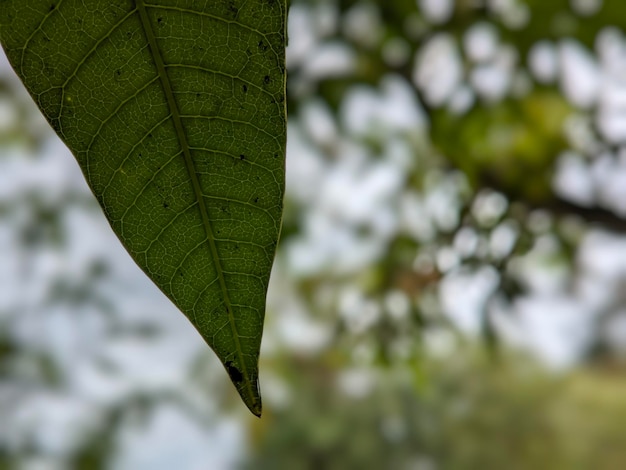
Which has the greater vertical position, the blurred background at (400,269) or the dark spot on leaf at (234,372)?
the blurred background at (400,269)

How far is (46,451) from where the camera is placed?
2334 millimetres

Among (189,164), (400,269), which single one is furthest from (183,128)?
(400,269)

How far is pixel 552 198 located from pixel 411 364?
0.50m

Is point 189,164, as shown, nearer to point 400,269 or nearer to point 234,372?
point 234,372

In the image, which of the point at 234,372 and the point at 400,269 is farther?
the point at 400,269

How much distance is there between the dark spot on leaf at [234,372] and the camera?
185mm

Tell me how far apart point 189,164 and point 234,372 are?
0.06 metres

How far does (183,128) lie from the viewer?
19 centimetres

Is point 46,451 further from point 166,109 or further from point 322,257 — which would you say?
point 166,109

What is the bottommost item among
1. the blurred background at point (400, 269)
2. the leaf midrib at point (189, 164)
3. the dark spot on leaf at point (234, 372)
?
the dark spot on leaf at point (234, 372)

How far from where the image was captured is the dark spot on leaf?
0.61ft

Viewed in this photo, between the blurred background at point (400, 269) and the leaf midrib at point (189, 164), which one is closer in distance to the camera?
the leaf midrib at point (189, 164)

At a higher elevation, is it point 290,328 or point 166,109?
point 290,328

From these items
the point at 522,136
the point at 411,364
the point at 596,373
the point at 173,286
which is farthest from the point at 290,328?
the point at 173,286
